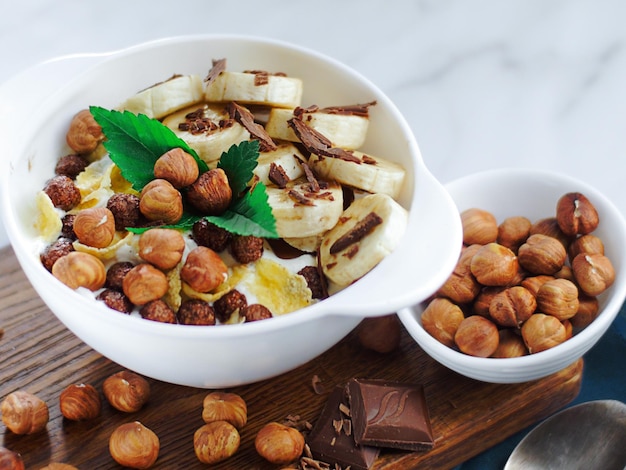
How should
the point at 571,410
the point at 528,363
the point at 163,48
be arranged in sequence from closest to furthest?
the point at 528,363
the point at 571,410
the point at 163,48

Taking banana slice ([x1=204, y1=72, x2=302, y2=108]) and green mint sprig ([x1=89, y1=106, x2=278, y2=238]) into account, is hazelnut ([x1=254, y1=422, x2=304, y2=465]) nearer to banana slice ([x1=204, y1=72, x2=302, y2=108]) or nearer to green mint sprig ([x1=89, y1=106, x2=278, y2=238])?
green mint sprig ([x1=89, y1=106, x2=278, y2=238])

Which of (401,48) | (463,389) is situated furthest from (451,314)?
(401,48)

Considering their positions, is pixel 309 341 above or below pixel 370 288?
below

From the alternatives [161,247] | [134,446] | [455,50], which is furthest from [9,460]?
[455,50]

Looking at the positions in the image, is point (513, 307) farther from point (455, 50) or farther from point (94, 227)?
point (455, 50)

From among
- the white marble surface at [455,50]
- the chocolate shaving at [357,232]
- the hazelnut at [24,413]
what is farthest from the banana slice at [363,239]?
the white marble surface at [455,50]

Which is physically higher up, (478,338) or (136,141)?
(136,141)

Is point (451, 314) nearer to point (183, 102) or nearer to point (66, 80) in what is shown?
point (183, 102)

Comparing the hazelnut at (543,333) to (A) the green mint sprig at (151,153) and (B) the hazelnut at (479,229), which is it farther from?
(A) the green mint sprig at (151,153)
